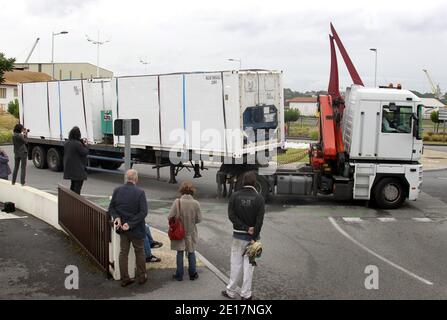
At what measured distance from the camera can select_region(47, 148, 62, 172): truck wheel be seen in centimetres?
2003

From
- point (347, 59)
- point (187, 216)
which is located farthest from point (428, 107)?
point (187, 216)

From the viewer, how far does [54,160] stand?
2031cm

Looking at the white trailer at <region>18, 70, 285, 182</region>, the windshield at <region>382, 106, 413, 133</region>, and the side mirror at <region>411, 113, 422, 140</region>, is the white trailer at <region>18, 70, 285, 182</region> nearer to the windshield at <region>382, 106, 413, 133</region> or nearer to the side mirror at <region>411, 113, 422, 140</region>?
the windshield at <region>382, 106, 413, 133</region>

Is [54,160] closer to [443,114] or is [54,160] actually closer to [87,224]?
[87,224]

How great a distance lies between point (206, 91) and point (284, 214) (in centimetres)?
384

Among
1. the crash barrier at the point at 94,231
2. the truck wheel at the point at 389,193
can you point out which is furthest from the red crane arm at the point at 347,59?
the crash barrier at the point at 94,231

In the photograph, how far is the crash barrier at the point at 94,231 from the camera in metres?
7.57

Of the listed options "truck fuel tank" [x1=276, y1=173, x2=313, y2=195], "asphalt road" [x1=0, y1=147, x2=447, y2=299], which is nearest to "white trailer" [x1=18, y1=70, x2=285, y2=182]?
"truck fuel tank" [x1=276, y1=173, x2=313, y2=195]

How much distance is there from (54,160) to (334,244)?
13249 mm

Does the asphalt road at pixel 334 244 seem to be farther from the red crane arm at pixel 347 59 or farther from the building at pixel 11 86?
the building at pixel 11 86

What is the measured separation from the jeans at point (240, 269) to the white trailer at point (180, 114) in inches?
275

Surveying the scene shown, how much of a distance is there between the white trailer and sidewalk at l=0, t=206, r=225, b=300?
486 cm
